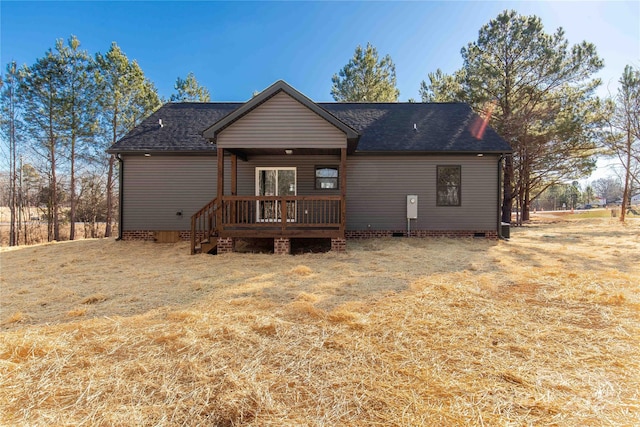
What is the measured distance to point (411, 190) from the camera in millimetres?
10508

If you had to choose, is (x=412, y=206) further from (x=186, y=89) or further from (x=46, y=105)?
(x=186, y=89)

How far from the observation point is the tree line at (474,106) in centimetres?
1492

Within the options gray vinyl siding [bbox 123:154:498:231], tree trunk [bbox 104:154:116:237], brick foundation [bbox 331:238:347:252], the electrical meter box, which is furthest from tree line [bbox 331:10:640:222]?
tree trunk [bbox 104:154:116:237]

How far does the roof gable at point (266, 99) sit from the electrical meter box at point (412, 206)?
141 inches

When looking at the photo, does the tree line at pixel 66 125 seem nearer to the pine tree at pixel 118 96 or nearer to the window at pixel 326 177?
the pine tree at pixel 118 96

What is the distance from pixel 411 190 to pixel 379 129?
2.73 meters

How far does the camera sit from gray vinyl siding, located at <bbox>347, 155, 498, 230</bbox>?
10.5m

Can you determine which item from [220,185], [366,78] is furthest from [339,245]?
[366,78]

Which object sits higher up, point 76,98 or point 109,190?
point 76,98

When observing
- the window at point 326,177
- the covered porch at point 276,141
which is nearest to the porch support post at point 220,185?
the covered porch at point 276,141

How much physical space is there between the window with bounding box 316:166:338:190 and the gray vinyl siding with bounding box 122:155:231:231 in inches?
127

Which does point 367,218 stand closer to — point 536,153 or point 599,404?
point 599,404

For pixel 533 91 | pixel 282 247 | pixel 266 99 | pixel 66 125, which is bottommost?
pixel 282 247

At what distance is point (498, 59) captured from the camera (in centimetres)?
1708
